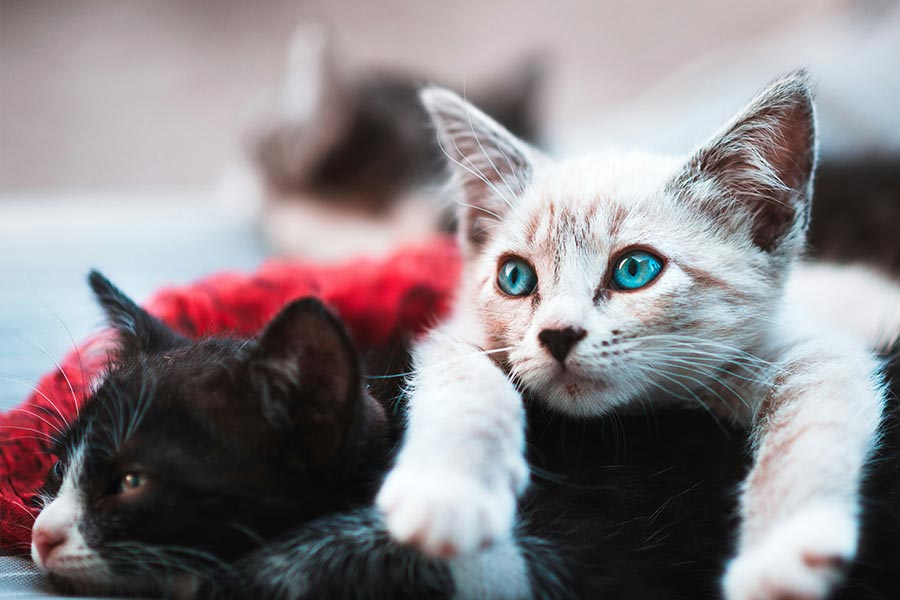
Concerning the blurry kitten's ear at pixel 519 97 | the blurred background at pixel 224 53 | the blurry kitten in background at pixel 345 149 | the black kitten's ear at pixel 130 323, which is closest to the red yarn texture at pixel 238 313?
the black kitten's ear at pixel 130 323

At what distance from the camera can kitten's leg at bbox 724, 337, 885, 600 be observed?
60cm

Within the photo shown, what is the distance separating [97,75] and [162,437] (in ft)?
8.31

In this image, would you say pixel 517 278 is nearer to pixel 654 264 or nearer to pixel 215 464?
pixel 654 264

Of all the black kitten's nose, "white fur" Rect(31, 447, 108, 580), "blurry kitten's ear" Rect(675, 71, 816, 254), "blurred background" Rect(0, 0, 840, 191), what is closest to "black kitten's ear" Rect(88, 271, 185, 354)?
"white fur" Rect(31, 447, 108, 580)

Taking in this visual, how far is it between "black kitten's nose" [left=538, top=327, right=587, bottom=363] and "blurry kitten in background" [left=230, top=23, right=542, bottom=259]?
Result: 3.99 feet

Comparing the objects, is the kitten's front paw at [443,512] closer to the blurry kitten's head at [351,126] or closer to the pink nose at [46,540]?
the pink nose at [46,540]

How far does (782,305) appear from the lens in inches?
37.4

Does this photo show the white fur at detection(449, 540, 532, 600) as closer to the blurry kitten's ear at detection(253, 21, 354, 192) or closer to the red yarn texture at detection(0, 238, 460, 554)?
the red yarn texture at detection(0, 238, 460, 554)

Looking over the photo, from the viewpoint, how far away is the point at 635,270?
87 cm

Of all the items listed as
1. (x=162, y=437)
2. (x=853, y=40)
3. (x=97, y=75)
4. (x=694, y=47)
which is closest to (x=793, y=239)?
(x=162, y=437)

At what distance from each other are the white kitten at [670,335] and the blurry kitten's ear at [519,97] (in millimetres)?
1141

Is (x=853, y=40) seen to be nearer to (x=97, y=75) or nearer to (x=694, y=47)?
(x=694, y=47)

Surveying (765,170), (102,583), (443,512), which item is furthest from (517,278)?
(102,583)

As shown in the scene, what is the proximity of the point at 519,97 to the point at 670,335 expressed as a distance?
1562 millimetres
